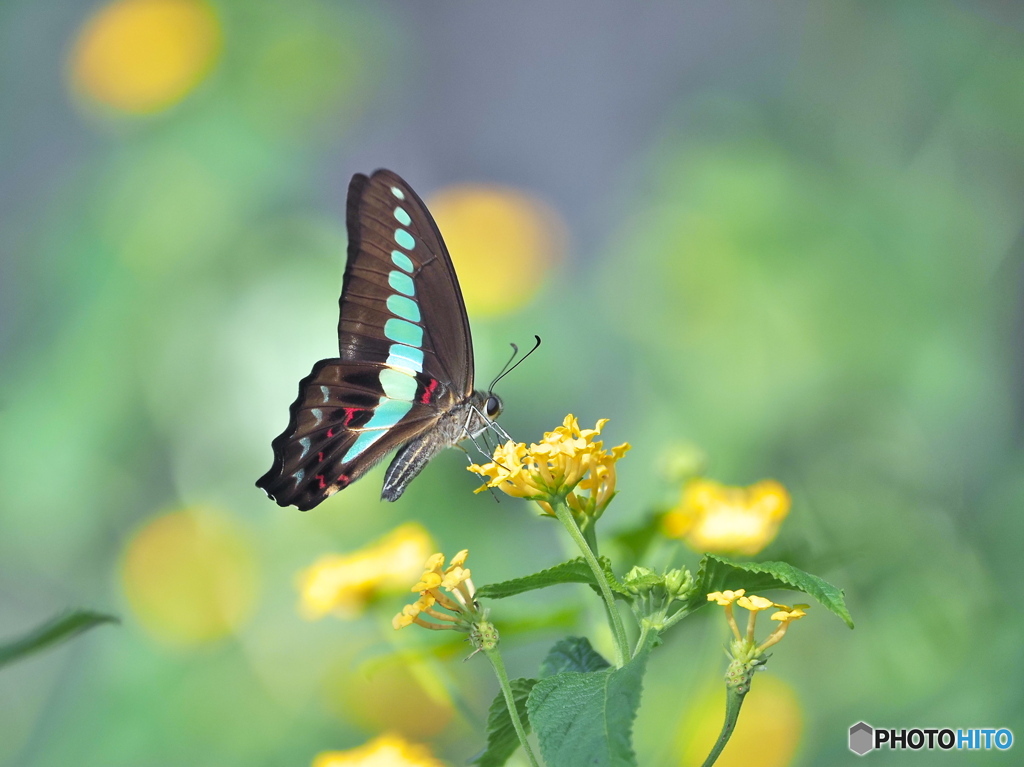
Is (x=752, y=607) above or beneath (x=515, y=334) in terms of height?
beneath

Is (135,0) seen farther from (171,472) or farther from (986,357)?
(986,357)

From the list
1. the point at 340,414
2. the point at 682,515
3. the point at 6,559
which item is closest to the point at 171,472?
the point at 6,559

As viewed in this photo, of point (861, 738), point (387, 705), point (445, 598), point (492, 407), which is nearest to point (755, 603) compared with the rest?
point (445, 598)

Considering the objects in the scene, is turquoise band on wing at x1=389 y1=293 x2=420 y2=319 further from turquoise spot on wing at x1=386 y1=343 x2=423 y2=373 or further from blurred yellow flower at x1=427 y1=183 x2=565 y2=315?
blurred yellow flower at x1=427 y1=183 x2=565 y2=315

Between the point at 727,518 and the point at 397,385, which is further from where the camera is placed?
the point at 397,385

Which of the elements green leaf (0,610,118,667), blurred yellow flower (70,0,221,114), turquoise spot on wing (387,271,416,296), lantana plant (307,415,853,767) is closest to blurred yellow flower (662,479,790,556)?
lantana plant (307,415,853,767)

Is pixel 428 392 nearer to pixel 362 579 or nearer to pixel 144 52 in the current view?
pixel 362 579
